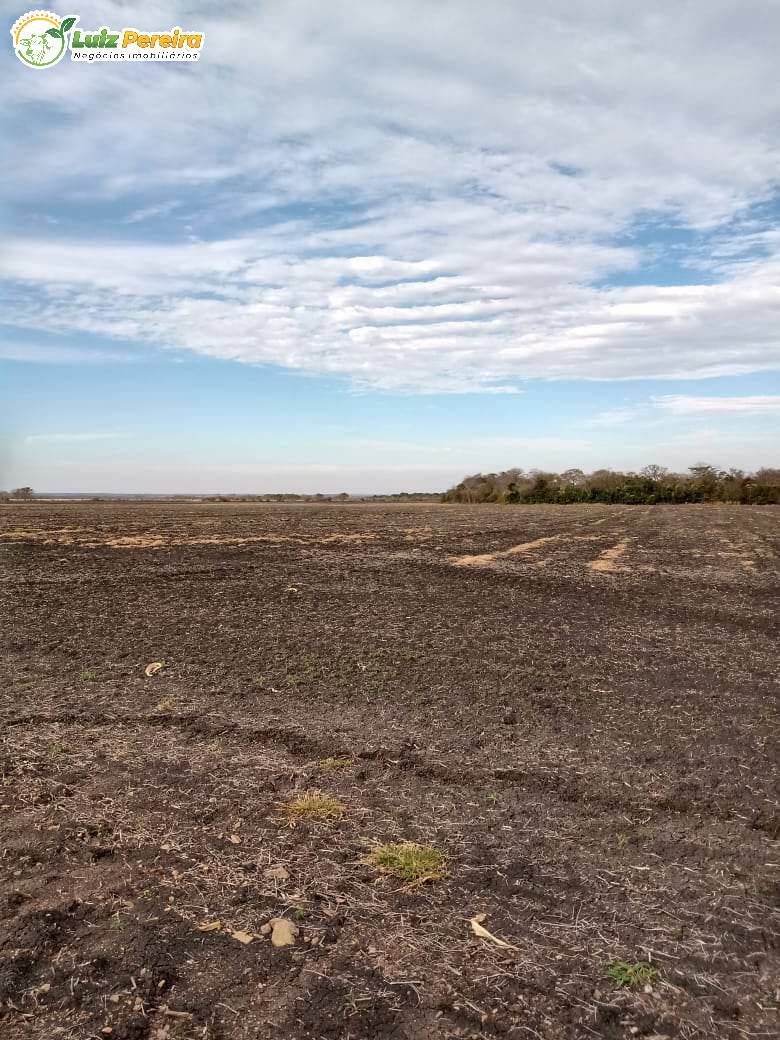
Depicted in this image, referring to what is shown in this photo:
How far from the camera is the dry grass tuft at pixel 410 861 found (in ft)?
11.8

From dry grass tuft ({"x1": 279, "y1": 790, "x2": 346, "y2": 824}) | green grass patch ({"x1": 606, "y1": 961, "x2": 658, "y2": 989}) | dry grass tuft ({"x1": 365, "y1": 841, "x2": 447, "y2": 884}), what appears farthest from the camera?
dry grass tuft ({"x1": 279, "y1": 790, "x2": 346, "y2": 824})

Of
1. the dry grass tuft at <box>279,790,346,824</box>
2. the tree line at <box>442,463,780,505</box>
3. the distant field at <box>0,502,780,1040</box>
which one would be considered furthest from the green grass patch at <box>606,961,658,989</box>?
A: the tree line at <box>442,463,780,505</box>

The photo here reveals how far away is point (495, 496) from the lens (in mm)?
107625

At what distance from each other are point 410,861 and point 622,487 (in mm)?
107116

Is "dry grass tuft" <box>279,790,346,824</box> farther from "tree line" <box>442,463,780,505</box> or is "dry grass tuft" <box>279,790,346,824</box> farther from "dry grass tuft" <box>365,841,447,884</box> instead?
"tree line" <box>442,463,780,505</box>

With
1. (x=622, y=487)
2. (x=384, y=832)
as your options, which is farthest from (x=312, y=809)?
(x=622, y=487)

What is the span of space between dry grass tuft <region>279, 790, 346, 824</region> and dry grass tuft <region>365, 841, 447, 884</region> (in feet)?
1.71

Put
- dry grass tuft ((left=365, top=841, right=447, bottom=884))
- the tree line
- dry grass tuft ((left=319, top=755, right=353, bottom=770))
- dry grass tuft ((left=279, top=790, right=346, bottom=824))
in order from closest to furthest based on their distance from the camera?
dry grass tuft ((left=365, top=841, right=447, bottom=884))
dry grass tuft ((left=279, top=790, right=346, bottom=824))
dry grass tuft ((left=319, top=755, right=353, bottom=770))
the tree line

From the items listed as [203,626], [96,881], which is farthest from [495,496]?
[96,881]

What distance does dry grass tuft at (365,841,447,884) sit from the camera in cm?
359

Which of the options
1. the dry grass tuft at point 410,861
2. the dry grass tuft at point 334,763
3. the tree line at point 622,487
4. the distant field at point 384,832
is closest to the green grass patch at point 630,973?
the distant field at point 384,832

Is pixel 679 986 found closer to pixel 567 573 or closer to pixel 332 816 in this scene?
pixel 332 816

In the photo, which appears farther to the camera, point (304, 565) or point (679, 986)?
point (304, 565)

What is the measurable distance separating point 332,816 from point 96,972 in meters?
1.69
